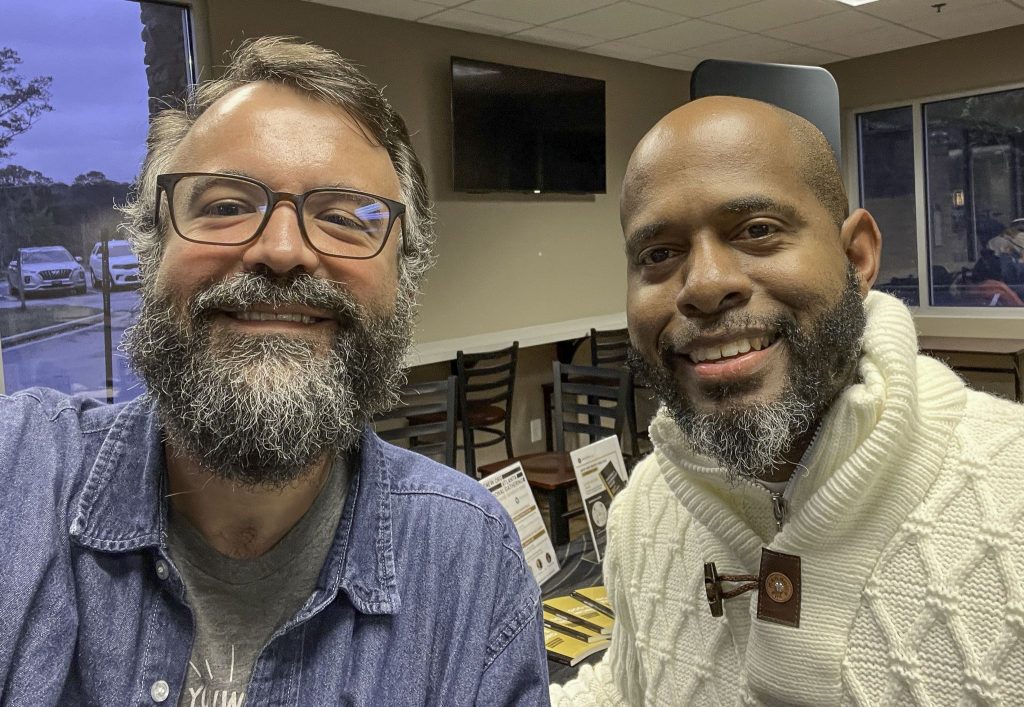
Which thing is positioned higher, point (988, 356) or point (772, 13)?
point (772, 13)

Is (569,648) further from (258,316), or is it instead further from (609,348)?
(609,348)

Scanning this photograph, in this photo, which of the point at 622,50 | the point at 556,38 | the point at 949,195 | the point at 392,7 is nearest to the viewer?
the point at 392,7

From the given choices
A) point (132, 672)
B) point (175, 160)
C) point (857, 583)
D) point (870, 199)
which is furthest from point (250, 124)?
point (870, 199)

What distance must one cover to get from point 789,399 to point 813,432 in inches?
3.6

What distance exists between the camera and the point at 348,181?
1052 mm

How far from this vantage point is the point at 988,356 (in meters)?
5.27

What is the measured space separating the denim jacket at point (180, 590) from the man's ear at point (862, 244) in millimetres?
590


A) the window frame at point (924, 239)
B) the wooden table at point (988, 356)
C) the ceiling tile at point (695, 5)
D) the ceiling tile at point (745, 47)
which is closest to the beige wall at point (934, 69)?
the window frame at point (924, 239)

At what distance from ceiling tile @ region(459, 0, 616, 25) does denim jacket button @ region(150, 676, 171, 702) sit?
425 cm

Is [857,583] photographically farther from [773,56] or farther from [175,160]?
[773,56]

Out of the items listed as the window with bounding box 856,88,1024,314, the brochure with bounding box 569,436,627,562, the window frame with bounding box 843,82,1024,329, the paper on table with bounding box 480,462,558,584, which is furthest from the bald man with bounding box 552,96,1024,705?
the window with bounding box 856,88,1024,314

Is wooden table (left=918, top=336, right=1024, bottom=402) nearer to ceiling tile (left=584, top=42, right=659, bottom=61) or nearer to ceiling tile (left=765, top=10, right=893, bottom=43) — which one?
ceiling tile (left=765, top=10, right=893, bottom=43)

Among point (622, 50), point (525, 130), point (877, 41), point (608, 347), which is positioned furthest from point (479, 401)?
point (877, 41)

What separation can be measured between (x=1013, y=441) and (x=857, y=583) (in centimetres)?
25
